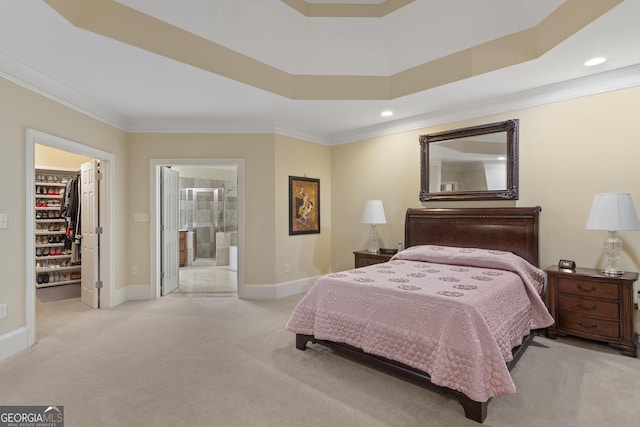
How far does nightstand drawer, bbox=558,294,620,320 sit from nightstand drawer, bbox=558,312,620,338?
0.17ft

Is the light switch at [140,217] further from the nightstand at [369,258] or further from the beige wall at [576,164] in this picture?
the beige wall at [576,164]

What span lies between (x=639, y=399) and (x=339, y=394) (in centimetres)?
200

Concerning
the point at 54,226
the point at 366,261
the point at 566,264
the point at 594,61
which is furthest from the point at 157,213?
the point at 594,61

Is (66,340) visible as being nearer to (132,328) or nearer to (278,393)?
(132,328)

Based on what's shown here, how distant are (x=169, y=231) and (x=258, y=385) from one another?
11.5 ft

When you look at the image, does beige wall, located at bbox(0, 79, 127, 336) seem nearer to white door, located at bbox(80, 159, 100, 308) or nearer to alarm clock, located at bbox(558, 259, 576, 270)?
white door, located at bbox(80, 159, 100, 308)

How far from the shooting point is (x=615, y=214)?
9.20ft

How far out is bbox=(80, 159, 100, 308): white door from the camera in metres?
4.28

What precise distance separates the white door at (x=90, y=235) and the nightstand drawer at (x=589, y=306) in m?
5.43

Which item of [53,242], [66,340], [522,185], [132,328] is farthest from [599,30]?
[53,242]

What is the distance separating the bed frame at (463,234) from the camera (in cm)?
243

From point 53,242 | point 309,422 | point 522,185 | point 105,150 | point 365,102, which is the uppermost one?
point 365,102

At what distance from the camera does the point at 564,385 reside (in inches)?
91.2

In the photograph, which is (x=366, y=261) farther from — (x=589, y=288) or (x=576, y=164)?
(x=576, y=164)
